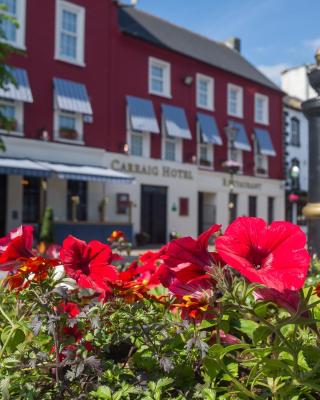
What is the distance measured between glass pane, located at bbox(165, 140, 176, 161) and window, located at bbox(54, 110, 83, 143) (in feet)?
15.5

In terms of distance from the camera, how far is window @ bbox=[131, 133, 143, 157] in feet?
66.5

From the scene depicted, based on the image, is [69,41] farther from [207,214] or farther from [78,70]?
[207,214]

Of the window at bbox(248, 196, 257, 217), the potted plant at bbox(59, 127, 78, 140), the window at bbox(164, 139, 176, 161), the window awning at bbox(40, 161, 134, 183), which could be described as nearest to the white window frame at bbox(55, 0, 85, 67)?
the potted plant at bbox(59, 127, 78, 140)

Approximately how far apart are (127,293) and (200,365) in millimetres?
330

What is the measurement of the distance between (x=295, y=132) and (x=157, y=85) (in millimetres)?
11636

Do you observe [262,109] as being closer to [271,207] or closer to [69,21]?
[271,207]

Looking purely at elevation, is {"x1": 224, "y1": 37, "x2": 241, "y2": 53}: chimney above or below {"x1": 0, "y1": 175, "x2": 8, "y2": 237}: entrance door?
above

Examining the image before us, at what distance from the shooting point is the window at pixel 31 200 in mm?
16906

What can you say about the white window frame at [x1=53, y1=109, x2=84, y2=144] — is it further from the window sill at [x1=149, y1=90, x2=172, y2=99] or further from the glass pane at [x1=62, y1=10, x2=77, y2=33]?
the window sill at [x1=149, y1=90, x2=172, y2=99]

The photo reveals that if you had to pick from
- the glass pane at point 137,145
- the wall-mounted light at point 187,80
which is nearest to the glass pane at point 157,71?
the wall-mounted light at point 187,80

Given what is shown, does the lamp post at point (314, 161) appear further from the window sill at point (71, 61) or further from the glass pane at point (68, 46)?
Result: the glass pane at point (68, 46)

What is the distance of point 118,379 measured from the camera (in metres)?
1.42

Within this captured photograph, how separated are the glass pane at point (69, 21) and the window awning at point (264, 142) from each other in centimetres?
1184

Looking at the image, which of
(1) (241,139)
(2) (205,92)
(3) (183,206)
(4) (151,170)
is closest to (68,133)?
(4) (151,170)
